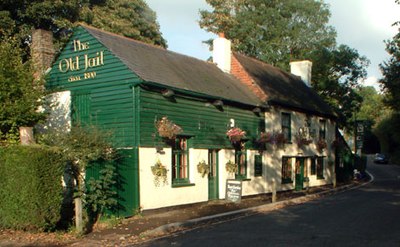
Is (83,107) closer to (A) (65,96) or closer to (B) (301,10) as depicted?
(A) (65,96)

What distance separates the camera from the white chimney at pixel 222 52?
22.8m

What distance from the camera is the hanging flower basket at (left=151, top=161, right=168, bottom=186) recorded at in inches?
563

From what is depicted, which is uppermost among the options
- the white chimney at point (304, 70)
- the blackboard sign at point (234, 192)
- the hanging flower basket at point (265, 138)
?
the white chimney at point (304, 70)

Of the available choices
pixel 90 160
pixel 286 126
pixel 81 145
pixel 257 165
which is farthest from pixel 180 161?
pixel 286 126

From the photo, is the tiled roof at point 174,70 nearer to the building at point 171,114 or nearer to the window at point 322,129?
the building at point 171,114

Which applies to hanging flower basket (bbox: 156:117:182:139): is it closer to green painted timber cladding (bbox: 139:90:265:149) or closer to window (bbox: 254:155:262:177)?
green painted timber cladding (bbox: 139:90:265:149)

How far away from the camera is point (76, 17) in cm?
2891

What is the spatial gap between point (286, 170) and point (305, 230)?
40.7 ft

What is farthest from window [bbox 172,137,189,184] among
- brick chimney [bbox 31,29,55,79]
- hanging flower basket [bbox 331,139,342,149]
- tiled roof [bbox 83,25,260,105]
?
hanging flower basket [bbox 331,139,342,149]

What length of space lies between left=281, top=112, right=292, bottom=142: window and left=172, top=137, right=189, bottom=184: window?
8.47 metres

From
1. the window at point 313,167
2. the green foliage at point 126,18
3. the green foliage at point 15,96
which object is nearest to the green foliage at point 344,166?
the window at point 313,167

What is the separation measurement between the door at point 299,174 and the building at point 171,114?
1176 millimetres

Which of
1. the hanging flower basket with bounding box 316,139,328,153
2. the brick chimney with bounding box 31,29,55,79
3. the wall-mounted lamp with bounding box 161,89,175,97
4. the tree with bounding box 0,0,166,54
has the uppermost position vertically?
the tree with bounding box 0,0,166,54

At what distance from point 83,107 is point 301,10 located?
29497 millimetres
